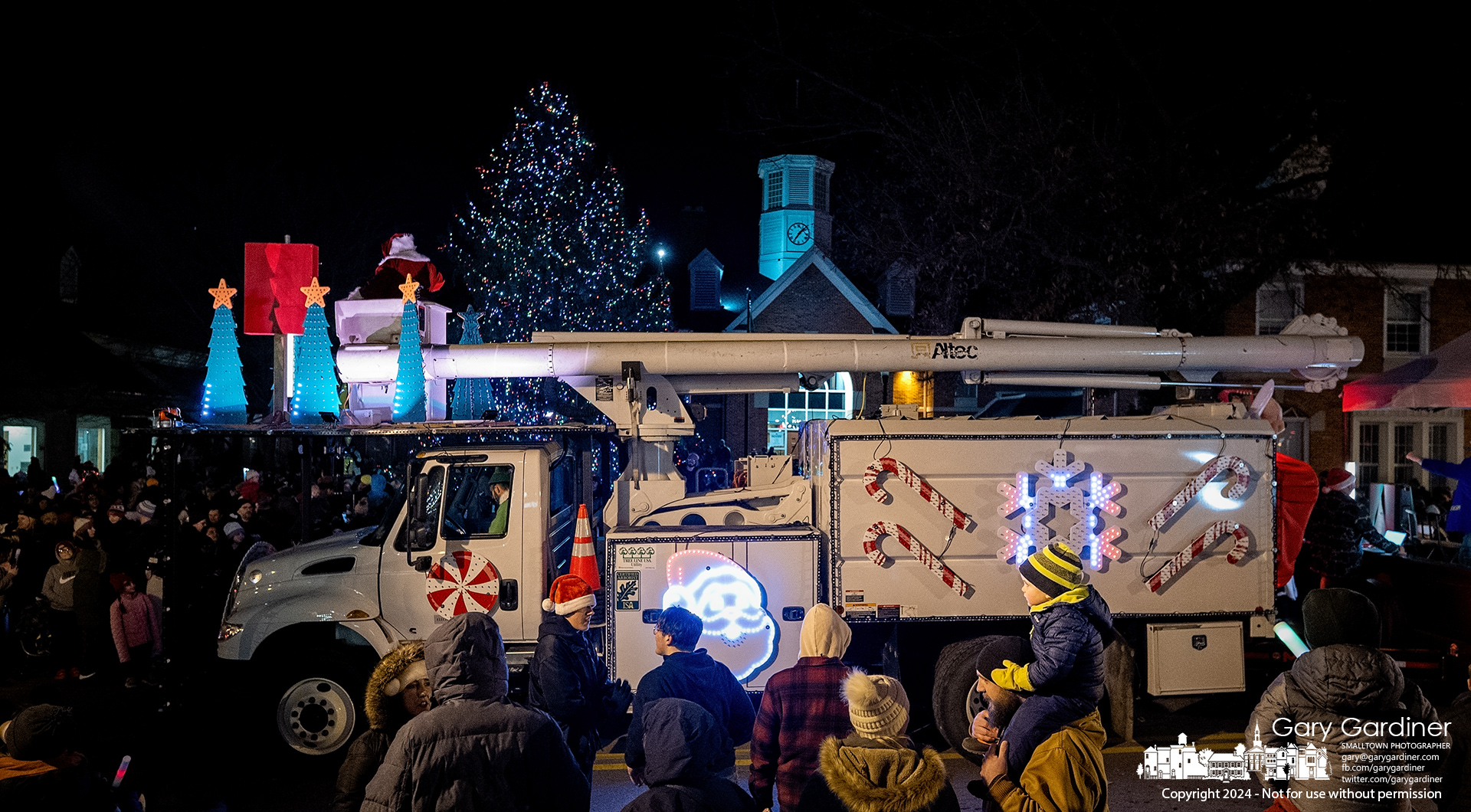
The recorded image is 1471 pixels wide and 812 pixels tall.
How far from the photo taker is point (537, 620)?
7102 mm

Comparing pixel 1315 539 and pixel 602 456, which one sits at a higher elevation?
pixel 602 456

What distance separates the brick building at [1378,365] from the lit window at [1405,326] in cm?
2

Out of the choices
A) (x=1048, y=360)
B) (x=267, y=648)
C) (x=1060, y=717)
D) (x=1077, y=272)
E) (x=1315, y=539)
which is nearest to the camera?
(x=1060, y=717)

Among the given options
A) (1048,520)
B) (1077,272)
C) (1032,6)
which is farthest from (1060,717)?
(1032,6)

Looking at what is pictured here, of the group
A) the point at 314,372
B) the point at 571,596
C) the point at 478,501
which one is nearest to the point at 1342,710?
the point at 571,596

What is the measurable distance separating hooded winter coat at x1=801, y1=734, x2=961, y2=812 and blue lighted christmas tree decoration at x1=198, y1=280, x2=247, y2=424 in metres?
6.34

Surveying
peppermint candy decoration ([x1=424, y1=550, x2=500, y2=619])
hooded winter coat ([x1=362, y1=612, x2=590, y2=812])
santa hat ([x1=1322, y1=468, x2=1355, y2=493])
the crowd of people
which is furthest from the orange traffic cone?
santa hat ([x1=1322, y1=468, x2=1355, y2=493])

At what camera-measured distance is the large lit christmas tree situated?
25859 millimetres

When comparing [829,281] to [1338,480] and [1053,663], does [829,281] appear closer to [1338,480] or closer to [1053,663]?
[1338,480]

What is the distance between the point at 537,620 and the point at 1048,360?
4.75 meters

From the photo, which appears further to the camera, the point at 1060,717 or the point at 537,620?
the point at 537,620

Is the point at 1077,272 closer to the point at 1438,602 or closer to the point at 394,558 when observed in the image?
the point at 1438,602

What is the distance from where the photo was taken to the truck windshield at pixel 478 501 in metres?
7.12

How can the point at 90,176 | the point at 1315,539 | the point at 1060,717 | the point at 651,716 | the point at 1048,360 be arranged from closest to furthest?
the point at 651,716 < the point at 1060,717 < the point at 1048,360 < the point at 1315,539 < the point at 90,176
